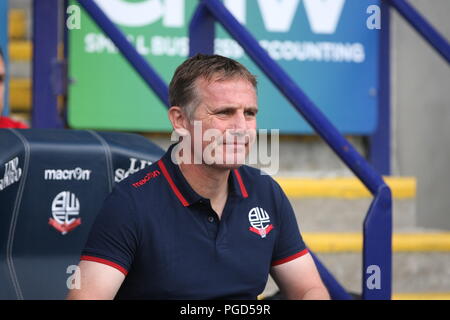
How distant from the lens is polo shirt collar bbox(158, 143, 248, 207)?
1.73 meters

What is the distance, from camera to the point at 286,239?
1.81 metres

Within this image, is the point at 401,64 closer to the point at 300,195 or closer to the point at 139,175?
the point at 300,195

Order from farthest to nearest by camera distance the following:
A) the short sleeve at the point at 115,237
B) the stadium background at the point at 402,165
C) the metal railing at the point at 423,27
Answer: the stadium background at the point at 402,165
the metal railing at the point at 423,27
the short sleeve at the point at 115,237

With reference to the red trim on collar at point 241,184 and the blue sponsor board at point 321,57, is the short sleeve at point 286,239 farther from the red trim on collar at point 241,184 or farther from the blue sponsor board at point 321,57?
the blue sponsor board at point 321,57

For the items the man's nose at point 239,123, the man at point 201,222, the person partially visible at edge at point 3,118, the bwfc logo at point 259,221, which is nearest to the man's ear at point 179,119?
the man at point 201,222

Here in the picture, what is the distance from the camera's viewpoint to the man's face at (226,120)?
66.7 inches

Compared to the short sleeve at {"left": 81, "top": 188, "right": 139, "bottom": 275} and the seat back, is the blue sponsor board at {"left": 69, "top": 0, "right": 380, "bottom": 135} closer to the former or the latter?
the seat back

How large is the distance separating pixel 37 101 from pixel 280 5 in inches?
53.4

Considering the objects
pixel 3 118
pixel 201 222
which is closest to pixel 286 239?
pixel 201 222

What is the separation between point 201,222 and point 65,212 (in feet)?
2.07

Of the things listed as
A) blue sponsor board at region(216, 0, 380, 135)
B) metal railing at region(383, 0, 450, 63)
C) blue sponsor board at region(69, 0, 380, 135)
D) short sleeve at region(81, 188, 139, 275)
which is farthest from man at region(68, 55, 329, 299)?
blue sponsor board at region(216, 0, 380, 135)

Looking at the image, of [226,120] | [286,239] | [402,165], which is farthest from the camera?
[402,165]

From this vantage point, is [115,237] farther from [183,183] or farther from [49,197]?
[49,197]

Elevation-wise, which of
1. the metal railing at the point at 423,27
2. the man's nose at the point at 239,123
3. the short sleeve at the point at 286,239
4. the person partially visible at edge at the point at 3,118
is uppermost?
the metal railing at the point at 423,27
